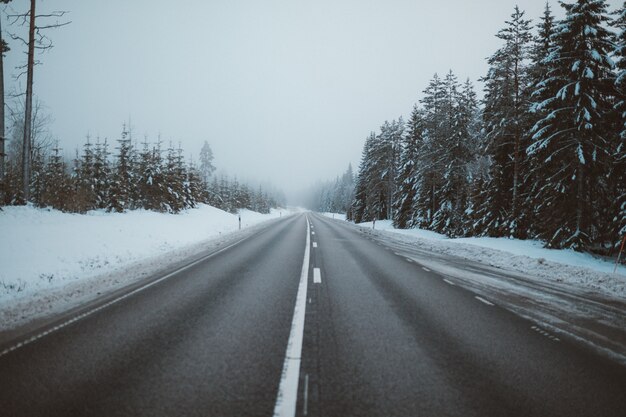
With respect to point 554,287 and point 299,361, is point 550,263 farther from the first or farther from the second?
point 299,361

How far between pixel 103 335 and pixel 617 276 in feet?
46.1

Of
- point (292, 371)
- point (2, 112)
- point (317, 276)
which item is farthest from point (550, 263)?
point (2, 112)

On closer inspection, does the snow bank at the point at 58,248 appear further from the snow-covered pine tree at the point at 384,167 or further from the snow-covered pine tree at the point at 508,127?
the snow-covered pine tree at the point at 384,167

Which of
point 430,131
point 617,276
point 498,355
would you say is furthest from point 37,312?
point 430,131

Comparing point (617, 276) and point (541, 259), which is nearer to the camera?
point (617, 276)

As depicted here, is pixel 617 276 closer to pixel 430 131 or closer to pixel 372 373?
pixel 372 373

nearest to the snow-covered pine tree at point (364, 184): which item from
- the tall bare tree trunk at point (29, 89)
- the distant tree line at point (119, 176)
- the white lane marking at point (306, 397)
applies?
the distant tree line at point (119, 176)

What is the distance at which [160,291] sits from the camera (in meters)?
7.03

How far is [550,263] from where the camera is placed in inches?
493

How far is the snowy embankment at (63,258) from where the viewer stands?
257 inches

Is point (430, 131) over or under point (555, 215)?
over

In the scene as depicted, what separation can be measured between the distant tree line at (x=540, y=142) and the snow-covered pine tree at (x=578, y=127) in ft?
0.16

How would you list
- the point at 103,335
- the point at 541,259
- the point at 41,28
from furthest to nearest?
1. the point at 41,28
2. the point at 541,259
3. the point at 103,335

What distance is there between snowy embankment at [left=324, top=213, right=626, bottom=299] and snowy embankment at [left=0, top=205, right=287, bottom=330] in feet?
41.9
